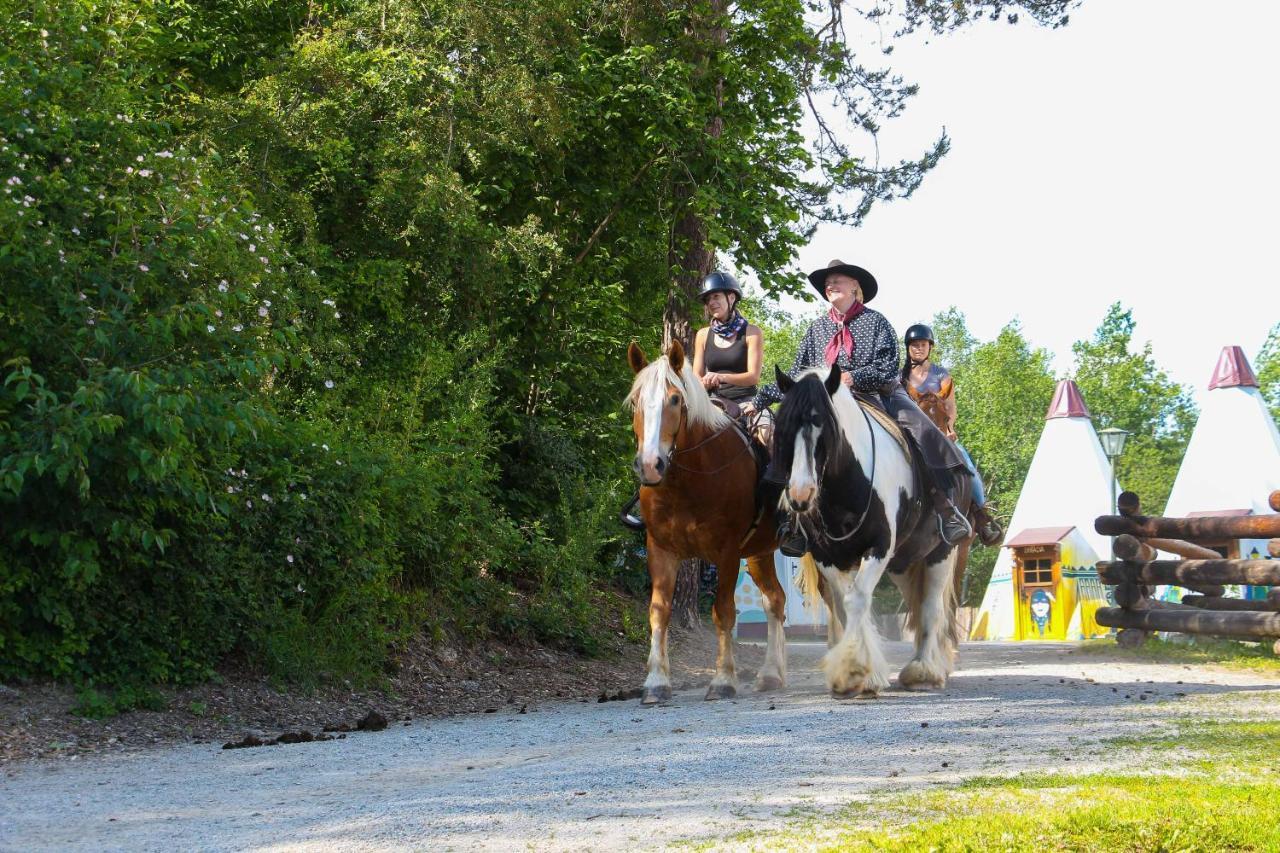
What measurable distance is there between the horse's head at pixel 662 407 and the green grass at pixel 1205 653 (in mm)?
7080

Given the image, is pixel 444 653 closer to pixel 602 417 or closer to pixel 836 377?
pixel 836 377

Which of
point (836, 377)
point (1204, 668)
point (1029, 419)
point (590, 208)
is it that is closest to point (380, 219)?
point (590, 208)

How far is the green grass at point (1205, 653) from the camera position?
13734mm

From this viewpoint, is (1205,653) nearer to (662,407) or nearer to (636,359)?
(636,359)

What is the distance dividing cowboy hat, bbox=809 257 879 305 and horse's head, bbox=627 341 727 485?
164 centimetres

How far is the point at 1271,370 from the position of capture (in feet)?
202

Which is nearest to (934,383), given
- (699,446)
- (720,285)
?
(720,285)

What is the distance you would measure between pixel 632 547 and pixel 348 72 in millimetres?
7107

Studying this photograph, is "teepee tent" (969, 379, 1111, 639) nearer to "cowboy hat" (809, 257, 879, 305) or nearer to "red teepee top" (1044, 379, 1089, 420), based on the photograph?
"red teepee top" (1044, 379, 1089, 420)

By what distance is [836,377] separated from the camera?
30.0 ft

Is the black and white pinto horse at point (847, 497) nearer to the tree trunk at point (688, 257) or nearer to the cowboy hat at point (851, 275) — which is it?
the cowboy hat at point (851, 275)

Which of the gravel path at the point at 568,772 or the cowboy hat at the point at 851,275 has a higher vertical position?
the cowboy hat at the point at 851,275

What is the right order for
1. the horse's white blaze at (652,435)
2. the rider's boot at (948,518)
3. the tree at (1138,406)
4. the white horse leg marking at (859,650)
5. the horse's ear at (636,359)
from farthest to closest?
the tree at (1138,406) → the rider's boot at (948,518) → the horse's ear at (636,359) → the white horse leg marking at (859,650) → the horse's white blaze at (652,435)

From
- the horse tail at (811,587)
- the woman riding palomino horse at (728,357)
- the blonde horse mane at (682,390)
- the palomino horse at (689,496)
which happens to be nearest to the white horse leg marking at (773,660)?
the horse tail at (811,587)
